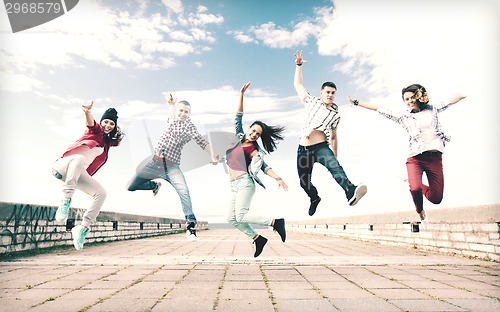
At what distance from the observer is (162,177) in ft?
10.5

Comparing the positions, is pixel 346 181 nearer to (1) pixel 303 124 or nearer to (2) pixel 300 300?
(1) pixel 303 124

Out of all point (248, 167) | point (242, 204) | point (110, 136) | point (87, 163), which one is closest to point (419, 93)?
point (248, 167)

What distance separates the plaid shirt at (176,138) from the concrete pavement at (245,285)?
1.50 metres

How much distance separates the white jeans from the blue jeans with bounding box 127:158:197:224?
0.46m

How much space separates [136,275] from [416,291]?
3687 millimetres

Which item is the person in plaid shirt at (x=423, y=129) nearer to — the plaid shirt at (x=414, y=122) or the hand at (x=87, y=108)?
the plaid shirt at (x=414, y=122)

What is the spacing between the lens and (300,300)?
13.3 ft

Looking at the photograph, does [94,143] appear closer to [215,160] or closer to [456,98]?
[215,160]

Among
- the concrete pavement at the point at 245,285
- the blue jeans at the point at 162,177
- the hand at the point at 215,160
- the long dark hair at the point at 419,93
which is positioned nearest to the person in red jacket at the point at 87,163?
the blue jeans at the point at 162,177

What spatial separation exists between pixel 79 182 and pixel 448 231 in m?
8.33

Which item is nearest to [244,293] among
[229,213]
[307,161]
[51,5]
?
[229,213]

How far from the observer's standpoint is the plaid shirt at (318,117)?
133 inches

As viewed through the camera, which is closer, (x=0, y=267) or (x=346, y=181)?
(x=346, y=181)

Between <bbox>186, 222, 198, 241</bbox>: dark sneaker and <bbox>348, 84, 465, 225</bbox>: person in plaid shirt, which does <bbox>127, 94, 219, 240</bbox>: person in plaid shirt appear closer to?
<bbox>186, 222, 198, 241</bbox>: dark sneaker
